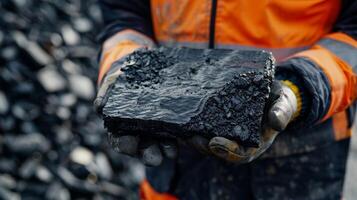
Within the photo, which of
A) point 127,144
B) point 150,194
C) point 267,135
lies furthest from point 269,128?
point 150,194

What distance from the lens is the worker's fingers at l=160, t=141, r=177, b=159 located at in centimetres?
142

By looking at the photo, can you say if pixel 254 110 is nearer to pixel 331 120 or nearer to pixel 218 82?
pixel 218 82

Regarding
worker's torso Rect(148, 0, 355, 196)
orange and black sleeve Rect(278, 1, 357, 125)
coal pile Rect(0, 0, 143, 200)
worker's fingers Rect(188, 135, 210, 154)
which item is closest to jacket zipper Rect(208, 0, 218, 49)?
worker's torso Rect(148, 0, 355, 196)

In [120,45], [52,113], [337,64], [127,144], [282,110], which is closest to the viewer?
[282,110]

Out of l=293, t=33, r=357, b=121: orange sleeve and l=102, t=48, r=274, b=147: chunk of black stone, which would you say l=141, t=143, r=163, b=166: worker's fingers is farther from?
l=293, t=33, r=357, b=121: orange sleeve

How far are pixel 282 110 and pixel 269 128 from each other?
0.33 ft

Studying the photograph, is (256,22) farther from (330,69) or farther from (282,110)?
(282,110)

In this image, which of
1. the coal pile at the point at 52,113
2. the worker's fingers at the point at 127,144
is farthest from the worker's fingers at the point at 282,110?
the coal pile at the point at 52,113

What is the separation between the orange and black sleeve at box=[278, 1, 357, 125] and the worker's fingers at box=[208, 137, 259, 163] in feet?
0.70

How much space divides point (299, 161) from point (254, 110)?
1.29 feet

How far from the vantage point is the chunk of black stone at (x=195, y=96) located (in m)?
1.38

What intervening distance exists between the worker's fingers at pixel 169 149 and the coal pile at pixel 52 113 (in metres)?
1.33

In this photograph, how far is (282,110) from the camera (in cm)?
130

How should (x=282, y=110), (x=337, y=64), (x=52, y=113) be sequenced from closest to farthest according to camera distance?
(x=282, y=110) → (x=337, y=64) → (x=52, y=113)
